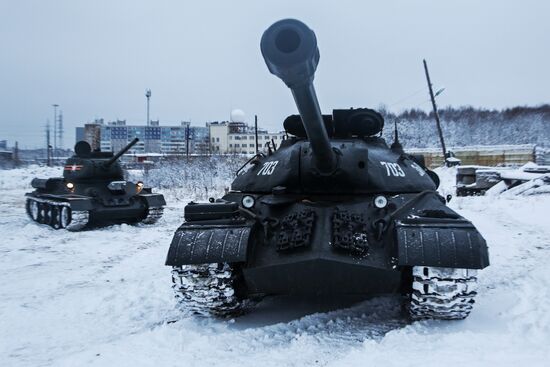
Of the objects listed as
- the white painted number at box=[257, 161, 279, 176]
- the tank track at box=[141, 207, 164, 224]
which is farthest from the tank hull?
the tank track at box=[141, 207, 164, 224]

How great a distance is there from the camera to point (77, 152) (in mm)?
16031

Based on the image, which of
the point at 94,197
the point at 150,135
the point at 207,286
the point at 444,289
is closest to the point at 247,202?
the point at 207,286

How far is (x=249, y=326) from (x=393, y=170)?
8.04ft

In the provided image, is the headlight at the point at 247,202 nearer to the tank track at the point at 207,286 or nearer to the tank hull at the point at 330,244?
the tank hull at the point at 330,244

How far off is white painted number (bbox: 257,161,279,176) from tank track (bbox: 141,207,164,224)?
8.76 metres

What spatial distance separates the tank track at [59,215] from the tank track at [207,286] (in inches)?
350

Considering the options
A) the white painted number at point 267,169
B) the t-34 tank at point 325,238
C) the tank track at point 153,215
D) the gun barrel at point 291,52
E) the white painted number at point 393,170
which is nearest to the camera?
the gun barrel at point 291,52

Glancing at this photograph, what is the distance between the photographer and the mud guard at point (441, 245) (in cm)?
464

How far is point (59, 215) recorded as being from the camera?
1404 centimetres

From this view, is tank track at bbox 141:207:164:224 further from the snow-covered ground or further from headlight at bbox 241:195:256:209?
headlight at bbox 241:195:256:209

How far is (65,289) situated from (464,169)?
1856cm

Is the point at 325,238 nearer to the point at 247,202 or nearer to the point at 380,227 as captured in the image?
the point at 380,227

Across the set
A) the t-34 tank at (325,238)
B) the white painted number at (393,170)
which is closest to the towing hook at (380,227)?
the t-34 tank at (325,238)

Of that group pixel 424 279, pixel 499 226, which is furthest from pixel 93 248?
pixel 499 226
